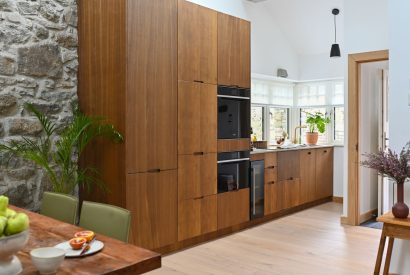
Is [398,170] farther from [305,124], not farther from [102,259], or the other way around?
[305,124]

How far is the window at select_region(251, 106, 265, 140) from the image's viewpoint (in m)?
6.33

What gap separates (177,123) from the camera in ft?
12.4

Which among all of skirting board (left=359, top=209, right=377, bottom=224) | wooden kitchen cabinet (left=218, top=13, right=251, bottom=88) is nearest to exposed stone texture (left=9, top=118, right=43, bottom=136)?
wooden kitchen cabinet (left=218, top=13, right=251, bottom=88)

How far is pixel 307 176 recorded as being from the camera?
5.79m

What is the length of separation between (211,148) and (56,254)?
9.55ft

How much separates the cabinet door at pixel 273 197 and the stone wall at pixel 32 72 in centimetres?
262

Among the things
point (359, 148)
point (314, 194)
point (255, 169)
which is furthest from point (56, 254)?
point (314, 194)

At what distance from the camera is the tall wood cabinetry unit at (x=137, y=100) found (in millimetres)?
3355

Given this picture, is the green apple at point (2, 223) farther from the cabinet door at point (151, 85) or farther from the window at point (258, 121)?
the window at point (258, 121)

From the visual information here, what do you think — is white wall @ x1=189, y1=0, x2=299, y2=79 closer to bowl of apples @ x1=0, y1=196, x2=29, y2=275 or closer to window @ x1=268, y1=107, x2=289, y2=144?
window @ x1=268, y1=107, x2=289, y2=144

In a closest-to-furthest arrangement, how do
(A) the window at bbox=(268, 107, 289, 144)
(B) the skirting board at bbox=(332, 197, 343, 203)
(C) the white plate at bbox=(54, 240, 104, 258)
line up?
(C) the white plate at bbox=(54, 240, 104, 258), (B) the skirting board at bbox=(332, 197, 343, 203), (A) the window at bbox=(268, 107, 289, 144)

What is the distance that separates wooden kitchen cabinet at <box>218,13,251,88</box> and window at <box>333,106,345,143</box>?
8.76ft

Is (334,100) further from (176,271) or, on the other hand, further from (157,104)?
(176,271)

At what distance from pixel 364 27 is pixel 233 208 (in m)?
2.65
